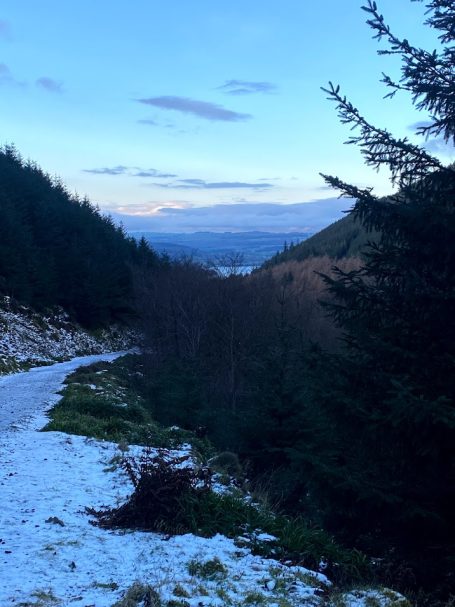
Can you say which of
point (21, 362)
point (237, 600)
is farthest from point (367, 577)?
point (21, 362)

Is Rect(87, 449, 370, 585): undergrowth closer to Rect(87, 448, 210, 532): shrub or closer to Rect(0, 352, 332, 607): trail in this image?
Rect(87, 448, 210, 532): shrub

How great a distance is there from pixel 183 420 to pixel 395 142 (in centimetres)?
1276

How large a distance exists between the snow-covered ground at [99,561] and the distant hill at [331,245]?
9372 centimetres

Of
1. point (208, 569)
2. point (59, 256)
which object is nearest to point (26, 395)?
point (208, 569)

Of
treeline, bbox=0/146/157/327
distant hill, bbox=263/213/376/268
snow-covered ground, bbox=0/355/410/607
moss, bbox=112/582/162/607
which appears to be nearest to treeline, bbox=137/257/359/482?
snow-covered ground, bbox=0/355/410/607

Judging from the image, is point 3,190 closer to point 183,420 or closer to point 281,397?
point 183,420

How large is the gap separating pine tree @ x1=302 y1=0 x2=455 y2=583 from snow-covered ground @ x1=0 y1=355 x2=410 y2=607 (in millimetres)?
1363

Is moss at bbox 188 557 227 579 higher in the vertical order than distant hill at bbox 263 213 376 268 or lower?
lower

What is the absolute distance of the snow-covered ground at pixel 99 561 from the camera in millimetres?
4617

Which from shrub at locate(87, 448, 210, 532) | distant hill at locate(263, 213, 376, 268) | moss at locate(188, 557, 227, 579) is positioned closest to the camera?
moss at locate(188, 557, 227, 579)

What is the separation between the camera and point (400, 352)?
6172 mm

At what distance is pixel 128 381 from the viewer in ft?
83.9

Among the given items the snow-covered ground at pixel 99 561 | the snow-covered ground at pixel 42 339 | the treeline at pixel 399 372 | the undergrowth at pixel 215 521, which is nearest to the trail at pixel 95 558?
the snow-covered ground at pixel 99 561

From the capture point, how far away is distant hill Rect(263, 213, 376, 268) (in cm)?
11125
